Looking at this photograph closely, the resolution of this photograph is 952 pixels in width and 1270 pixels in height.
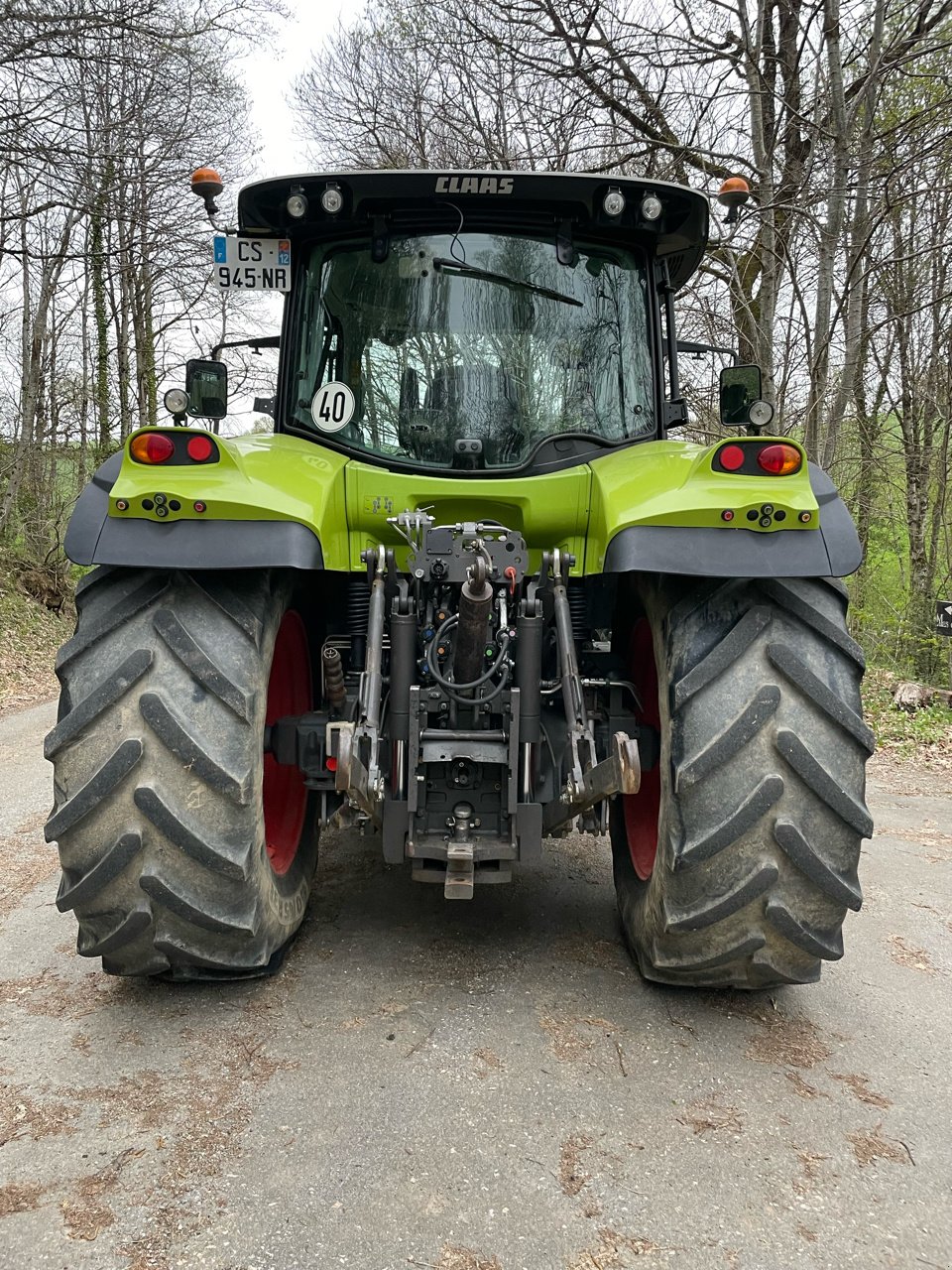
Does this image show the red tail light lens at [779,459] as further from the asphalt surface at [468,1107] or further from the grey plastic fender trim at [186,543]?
the asphalt surface at [468,1107]

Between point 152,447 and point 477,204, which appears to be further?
point 477,204

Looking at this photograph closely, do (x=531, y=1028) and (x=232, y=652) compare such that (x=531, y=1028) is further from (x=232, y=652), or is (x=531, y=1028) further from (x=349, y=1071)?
(x=232, y=652)

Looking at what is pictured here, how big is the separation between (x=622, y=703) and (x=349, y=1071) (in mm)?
1564

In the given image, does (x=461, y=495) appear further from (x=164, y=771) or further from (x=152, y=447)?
(x=164, y=771)

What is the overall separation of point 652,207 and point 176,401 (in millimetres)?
1795

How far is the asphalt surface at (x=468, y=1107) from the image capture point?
6.17 feet

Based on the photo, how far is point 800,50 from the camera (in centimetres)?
916

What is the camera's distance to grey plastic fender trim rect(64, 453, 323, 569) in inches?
97.6

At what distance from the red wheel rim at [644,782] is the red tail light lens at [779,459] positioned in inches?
33.3

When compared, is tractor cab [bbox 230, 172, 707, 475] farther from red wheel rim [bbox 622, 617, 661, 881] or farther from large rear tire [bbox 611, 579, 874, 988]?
large rear tire [bbox 611, 579, 874, 988]

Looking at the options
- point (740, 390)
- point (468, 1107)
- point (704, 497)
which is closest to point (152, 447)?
point (704, 497)

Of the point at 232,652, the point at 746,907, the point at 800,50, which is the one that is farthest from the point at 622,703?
the point at 800,50

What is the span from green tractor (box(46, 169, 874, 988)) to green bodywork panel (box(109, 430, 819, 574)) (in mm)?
11

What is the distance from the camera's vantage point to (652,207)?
3.28 metres
